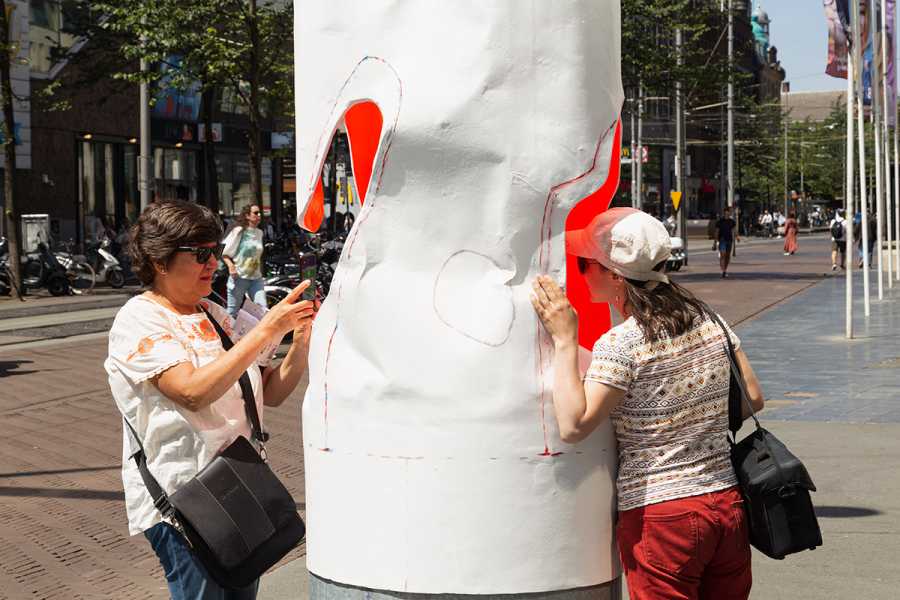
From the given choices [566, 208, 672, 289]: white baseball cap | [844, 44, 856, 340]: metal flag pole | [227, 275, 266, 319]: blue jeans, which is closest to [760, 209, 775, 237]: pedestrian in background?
[844, 44, 856, 340]: metal flag pole

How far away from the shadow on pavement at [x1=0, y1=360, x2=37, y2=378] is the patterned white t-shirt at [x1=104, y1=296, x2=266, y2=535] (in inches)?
407

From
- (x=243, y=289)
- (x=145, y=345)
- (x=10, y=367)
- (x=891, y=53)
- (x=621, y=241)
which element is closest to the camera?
(x=621, y=241)

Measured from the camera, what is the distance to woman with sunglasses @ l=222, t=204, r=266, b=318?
591 inches

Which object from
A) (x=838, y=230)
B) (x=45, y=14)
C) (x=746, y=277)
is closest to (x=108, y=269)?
(x=45, y=14)

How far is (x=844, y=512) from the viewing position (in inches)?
265

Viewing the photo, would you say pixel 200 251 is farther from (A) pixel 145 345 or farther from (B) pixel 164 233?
(A) pixel 145 345

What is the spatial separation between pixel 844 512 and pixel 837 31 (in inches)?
486

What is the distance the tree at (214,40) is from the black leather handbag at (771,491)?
19975 millimetres

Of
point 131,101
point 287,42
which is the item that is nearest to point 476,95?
point 287,42

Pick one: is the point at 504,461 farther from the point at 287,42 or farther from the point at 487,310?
the point at 287,42

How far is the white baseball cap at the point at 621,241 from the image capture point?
304 centimetres

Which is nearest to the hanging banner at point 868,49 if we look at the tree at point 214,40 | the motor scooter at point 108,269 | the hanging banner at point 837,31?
the hanging banner at point 837,31

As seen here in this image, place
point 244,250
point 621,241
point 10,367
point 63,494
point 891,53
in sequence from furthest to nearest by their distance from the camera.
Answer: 1. point 891,53
2. point 244,250
3. point 10,367
4. point 63,494
5. point 621,241

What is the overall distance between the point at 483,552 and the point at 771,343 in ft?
45.2
